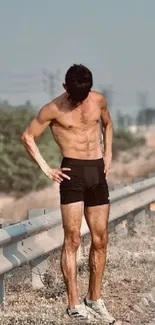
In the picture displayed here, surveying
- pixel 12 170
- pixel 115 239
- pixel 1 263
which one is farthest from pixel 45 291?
pixel 12 170

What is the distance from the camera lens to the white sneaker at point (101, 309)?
9328 millimetres

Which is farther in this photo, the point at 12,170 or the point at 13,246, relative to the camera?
the point at 12,170

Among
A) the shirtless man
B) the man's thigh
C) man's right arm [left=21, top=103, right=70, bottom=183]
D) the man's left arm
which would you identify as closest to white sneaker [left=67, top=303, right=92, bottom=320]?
the shirtless man

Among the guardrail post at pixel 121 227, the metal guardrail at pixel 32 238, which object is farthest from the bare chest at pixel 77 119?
the guardrail post at pixel 121 227

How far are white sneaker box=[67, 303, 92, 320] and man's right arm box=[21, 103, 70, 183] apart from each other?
1.04 meters

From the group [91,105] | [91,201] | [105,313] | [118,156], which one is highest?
[91,105]

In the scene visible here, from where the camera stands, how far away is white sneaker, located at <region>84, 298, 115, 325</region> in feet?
30.6

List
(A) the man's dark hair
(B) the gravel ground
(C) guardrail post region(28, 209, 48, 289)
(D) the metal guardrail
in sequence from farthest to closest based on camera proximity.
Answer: (C) guardrail post region(28, 209, 48, 289) < (D) the metal guardrail < (B) the gravel ground < (A) the man's dark hair

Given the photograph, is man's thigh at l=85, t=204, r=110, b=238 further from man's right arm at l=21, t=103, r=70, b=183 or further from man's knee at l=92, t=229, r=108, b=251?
man's right arm at l=21, t=103, r=70, b=183

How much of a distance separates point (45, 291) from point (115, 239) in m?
4.63

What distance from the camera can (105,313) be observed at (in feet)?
31.0

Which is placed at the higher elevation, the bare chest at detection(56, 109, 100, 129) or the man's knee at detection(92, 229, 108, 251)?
the bare chest at detection(56, 109, 100, 129)

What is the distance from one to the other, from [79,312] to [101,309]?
245 mm

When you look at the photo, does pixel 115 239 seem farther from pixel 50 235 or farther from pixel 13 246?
pixel 13 246
